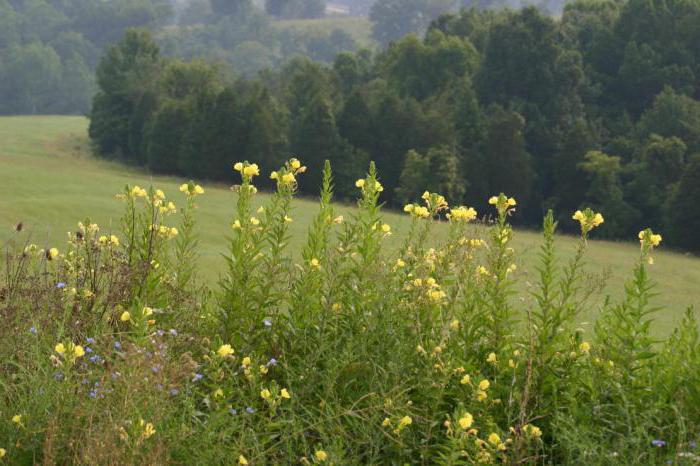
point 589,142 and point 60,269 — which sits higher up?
point 589,142

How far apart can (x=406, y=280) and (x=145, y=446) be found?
1920 mm

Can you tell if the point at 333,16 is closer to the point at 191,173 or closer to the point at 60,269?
the point at 191,173

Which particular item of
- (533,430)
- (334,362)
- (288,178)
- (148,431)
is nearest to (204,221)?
(288,178)

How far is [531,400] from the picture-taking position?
472cm

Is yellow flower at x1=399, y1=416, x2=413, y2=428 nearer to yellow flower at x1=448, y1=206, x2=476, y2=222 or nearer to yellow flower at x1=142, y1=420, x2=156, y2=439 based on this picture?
yellow flower at x1=142, y1=420, x2=156, y2=439

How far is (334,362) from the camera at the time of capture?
180 inches

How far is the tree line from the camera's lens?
44431mm

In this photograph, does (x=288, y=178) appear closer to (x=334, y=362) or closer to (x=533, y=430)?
(x=334, y=362)

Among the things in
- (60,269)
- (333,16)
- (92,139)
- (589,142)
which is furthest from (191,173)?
(333,16)

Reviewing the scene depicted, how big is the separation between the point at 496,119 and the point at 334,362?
1709 inches

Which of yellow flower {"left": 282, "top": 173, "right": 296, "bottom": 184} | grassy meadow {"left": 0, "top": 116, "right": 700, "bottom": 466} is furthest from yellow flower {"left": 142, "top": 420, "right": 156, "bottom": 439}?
yellow flower {"left": 282, "top": 173, "right": 296, "bottom": 184}

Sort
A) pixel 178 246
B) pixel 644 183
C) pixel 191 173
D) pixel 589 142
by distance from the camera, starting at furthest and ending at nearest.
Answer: pixel 191 173 < pixel 589 142 < pixel 644 183 < pixel 178 246

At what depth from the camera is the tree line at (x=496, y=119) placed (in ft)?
146

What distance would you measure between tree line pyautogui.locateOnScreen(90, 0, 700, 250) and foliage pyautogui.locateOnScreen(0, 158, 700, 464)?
3677 centimetres
